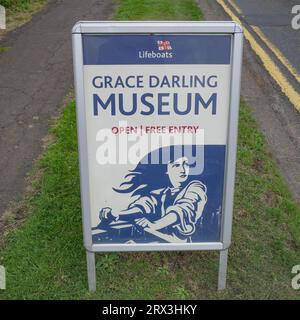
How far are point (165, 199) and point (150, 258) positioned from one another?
0.68m

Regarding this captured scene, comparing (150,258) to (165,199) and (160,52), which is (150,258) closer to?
(165,199)

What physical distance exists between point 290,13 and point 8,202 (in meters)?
9.85

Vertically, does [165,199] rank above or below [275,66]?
above

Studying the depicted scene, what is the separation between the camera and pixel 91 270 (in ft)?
10.8

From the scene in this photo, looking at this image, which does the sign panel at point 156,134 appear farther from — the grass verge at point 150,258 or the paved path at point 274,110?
the paved path at point 274,110

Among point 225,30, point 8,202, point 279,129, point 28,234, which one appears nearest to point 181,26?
point 225,30

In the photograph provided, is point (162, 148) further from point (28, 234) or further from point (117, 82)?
point (28, 234)

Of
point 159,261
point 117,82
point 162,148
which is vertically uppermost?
point 117,82

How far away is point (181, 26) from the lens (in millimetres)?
2744

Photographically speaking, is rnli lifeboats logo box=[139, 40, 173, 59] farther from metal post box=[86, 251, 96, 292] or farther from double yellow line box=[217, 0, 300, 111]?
double yellow line box=[217, 0, 300, 111]

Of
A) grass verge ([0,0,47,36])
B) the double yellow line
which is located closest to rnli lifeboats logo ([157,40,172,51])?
the double yellow line

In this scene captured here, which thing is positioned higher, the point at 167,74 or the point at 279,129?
the point at 167,74

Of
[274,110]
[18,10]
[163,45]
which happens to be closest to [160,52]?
[163,45]

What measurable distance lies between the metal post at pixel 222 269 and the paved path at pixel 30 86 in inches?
73.1
